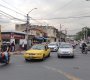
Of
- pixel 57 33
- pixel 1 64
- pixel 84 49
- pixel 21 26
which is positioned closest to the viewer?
pixel 1 64

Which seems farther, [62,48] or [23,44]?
[23,44]

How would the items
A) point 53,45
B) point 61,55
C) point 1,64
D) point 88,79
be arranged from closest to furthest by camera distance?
point 88,79 < point 1,64 < point 61,55 < point 53,45

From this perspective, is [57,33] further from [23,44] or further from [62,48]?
[62,48]

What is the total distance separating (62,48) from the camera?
Result: 27.0 m

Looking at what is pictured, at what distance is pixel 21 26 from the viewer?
9569cm

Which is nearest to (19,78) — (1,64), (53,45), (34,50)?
(1,64)

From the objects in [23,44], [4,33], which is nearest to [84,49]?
[23,44]

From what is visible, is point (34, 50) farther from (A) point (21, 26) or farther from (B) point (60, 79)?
(A) point (21, 26)

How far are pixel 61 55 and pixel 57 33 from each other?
108m

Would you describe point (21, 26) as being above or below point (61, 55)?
above

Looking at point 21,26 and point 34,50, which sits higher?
point 21,26

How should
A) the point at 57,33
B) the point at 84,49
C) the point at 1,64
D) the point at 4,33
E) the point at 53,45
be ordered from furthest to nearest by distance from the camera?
the point at 57,33 < the point at 4,33 < the point at 53,45 < the point at 84,49 < the point at 1,64

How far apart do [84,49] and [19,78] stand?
23506 millimetres

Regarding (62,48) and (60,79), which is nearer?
(60,79)
